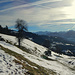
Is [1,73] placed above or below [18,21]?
below

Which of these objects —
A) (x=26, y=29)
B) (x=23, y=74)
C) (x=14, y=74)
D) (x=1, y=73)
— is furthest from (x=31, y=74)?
(x=26, y=29)

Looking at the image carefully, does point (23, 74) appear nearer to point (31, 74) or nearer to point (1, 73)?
point (31, 74)

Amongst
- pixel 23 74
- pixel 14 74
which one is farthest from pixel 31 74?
pixel 14 74

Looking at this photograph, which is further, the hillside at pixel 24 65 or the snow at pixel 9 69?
the hillside at pixel 24 65

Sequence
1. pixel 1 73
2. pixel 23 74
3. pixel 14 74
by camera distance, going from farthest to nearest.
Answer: pixel 23 74
pixel 14 74
pixel 1 73

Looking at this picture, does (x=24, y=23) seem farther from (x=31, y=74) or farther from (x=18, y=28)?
(x=31, y=74)

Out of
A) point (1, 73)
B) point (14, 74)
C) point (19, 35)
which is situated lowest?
point (14, 74)

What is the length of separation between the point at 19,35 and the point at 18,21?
23.8 ft

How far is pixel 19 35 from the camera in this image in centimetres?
4300

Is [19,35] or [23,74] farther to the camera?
[19,35]

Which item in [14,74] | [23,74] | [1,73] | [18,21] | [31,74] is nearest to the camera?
[1,73]

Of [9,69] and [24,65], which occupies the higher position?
[9,69]

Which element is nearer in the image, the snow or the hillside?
the snow

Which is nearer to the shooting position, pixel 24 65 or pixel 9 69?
pixel 9 69
